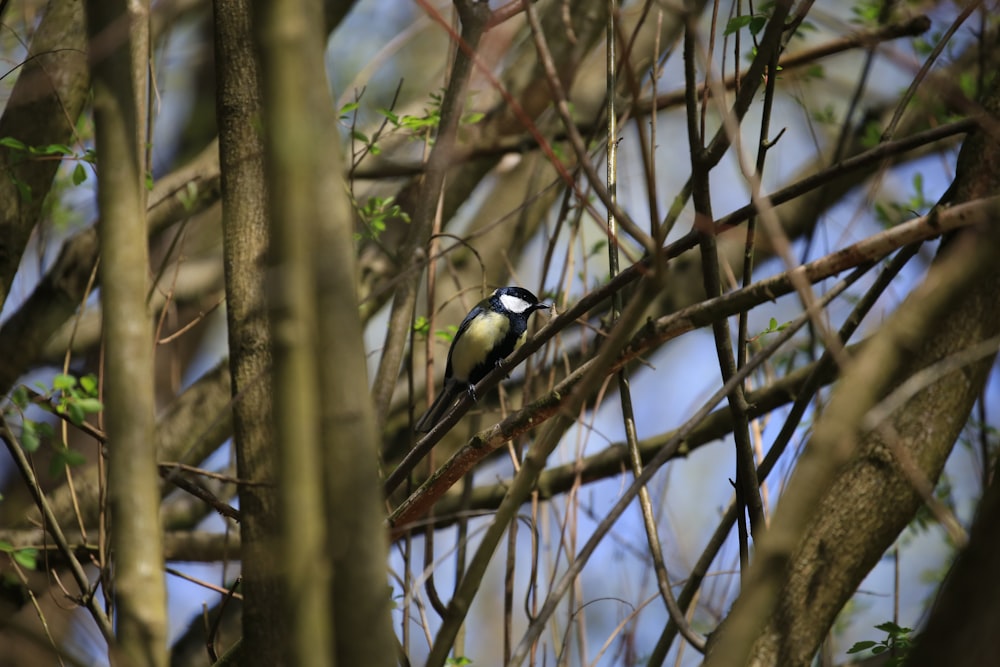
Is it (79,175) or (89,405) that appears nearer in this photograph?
(89,405)

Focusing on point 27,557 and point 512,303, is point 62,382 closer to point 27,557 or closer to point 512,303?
point 27,557

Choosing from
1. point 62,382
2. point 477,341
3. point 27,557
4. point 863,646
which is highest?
point 477,341

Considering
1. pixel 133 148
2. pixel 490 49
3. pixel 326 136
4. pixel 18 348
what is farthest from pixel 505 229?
pixel 326 136

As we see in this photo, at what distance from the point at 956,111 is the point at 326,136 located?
3.75 metres

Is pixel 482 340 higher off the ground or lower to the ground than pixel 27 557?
higher

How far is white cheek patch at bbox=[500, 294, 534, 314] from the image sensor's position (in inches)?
196

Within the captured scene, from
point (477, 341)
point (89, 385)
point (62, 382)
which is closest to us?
point (62, 382)

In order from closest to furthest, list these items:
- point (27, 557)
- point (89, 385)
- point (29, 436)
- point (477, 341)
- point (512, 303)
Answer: point (29, 436) → point (89, 385) → point (27, 557) → point (477, 341) → point (512, 303)

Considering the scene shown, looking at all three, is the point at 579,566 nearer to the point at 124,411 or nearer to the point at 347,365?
the point at 347,365

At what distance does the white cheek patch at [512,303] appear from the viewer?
16.4ft

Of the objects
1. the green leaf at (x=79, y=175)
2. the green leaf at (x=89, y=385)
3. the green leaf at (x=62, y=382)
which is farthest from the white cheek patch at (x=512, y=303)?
→ the green leaf at (x=62, y=382)

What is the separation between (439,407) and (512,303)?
651mm

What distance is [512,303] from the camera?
506 centimetres

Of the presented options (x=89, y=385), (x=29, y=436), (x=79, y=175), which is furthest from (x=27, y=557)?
(x=79, y=175)
